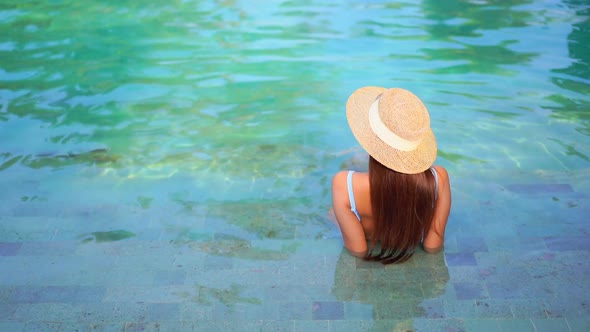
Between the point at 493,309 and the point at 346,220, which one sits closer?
the point at 493,309

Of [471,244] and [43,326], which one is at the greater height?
[43,326]

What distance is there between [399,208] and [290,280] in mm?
757

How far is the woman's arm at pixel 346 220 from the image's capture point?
14.1 feet

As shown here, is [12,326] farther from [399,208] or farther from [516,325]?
[516,325]

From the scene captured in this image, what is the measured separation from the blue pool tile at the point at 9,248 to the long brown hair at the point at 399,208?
2.19m

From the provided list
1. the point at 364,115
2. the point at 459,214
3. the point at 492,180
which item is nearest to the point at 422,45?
→ the point at 492,180

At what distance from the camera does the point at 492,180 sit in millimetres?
5551

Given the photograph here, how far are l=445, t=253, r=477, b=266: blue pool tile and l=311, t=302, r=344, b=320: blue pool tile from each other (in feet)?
2.60

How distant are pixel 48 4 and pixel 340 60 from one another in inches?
162

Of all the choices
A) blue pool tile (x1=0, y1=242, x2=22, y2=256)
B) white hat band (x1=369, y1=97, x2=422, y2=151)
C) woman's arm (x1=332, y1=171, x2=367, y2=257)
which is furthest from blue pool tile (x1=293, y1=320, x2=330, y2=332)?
blue pool tile (x1=0, y1=242, x2=22, y2=256)

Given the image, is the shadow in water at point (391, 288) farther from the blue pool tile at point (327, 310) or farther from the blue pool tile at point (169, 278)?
the blue pool tile at point (169, 278)

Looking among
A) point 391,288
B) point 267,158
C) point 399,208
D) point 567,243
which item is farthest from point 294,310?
point 267,158

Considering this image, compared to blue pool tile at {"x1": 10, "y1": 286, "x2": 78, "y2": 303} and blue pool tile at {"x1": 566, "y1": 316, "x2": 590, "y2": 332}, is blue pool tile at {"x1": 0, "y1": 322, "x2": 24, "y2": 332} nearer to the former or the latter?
blue pool tile at {"x1": 10, "y1": 286, "x2": 78, "y2": 303}

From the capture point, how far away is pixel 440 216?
439cm
